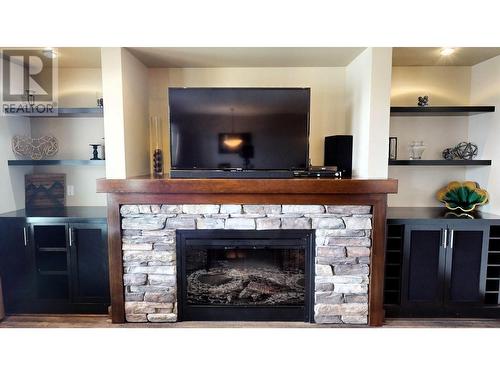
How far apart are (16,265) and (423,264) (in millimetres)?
3776

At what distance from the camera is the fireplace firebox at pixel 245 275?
107 inches

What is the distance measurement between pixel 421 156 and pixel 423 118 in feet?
1.33

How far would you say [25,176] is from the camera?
319 centimetres

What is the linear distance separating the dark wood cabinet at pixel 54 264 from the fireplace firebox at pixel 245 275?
0.78 m

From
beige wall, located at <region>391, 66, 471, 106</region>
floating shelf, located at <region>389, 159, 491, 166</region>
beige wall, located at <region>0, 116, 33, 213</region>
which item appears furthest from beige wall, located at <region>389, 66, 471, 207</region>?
beige wall, located at <region>0, 116, 33, 213</region>

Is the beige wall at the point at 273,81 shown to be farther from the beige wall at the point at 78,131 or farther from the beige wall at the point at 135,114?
the beige wall at the point at 78,131

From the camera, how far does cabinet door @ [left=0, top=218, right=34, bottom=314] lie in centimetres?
283

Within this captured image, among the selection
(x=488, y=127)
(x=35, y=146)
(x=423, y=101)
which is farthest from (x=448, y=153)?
(x=35, y=146)

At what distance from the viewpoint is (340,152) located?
3006 mm

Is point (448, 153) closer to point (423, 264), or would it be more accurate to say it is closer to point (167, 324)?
point (423, 264)

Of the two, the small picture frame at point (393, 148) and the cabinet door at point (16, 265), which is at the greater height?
the small picture frame at point (393, 148)

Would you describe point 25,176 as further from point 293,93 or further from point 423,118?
point 423,118

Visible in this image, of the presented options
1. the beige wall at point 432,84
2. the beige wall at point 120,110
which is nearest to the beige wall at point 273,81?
the beige wall at point 120,110
